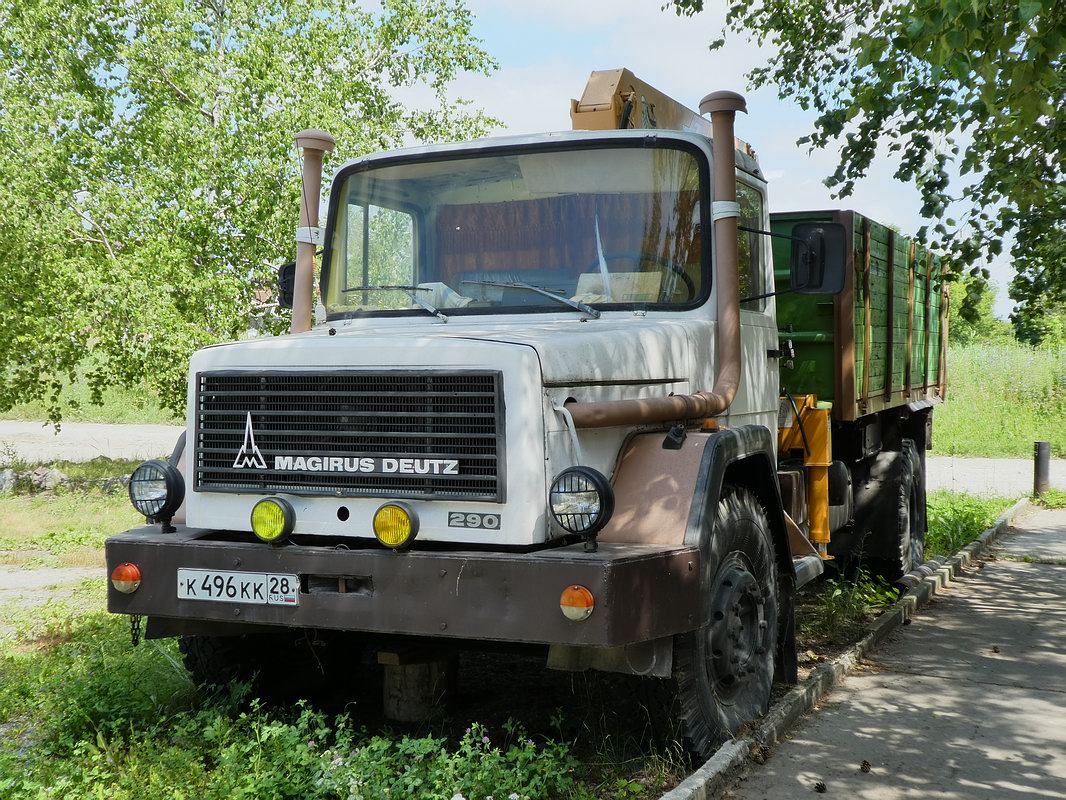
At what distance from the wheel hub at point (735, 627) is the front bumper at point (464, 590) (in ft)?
1.53

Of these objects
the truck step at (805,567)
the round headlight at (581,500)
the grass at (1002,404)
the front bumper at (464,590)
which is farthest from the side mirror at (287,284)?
the grass at (1002,404)

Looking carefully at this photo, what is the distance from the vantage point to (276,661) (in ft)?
18.8

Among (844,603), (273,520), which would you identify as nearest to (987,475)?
(844,603)

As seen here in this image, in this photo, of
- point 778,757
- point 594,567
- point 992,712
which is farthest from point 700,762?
point 992,712

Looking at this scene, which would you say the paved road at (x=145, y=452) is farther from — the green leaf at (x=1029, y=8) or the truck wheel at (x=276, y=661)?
the green leaf at (x=1029, y=8)

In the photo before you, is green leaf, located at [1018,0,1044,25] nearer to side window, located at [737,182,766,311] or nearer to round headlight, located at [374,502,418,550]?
side window, located at [737,182,766,311]

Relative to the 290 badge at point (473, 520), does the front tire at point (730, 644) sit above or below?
below

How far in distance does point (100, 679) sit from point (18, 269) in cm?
1061

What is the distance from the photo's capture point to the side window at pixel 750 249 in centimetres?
568

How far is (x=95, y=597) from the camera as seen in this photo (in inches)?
344

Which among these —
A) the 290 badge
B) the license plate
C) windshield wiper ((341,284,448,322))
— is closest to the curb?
the 290 badge

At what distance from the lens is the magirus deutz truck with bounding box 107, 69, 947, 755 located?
13.7ft

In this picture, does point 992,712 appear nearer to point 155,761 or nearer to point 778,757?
point 778,757

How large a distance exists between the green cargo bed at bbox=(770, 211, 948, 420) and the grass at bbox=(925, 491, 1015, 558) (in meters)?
2.21
